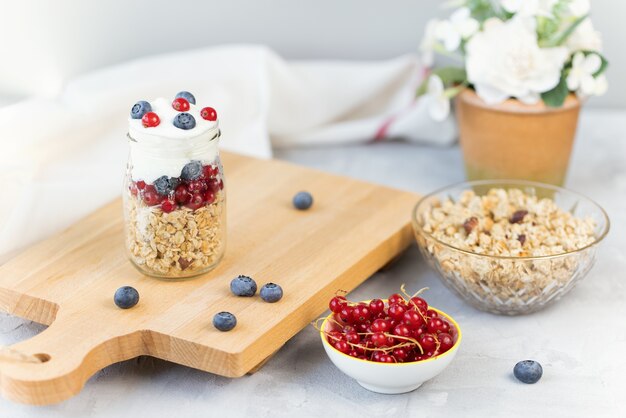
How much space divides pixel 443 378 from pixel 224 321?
29 cm

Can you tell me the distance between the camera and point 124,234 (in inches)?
58.1

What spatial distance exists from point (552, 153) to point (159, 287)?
0.76 meters

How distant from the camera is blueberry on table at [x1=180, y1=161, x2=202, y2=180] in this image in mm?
1275

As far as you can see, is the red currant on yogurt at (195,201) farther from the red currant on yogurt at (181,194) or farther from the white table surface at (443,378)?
the white table surface at (443,378)

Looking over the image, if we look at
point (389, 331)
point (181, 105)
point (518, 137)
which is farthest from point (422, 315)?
point (518, 137)

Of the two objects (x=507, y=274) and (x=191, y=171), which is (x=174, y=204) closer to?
(x=191, y=171)

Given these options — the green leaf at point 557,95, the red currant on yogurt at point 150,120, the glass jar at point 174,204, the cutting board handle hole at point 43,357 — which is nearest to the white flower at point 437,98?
the green leaf at point 557,95

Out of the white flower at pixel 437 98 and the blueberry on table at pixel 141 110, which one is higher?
the blueberry on table at pixel 141 110

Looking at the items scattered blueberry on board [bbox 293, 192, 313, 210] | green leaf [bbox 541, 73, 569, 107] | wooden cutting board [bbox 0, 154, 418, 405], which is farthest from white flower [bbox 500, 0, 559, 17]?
scattered blueberry on board [bbox 293, 192, 313, 210]

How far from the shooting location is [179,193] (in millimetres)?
1284

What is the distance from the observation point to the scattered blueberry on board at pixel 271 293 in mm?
1290

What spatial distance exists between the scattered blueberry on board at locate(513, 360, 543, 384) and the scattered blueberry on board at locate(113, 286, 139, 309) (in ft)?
1.64

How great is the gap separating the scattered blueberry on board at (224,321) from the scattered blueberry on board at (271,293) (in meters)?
0.08

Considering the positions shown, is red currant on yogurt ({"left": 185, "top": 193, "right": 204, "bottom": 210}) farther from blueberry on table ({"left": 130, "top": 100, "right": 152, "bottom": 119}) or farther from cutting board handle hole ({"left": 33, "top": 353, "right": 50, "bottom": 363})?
cutting board handle hole ({"left": 33, "top": 353, "right": 50, "bottom": 363})
